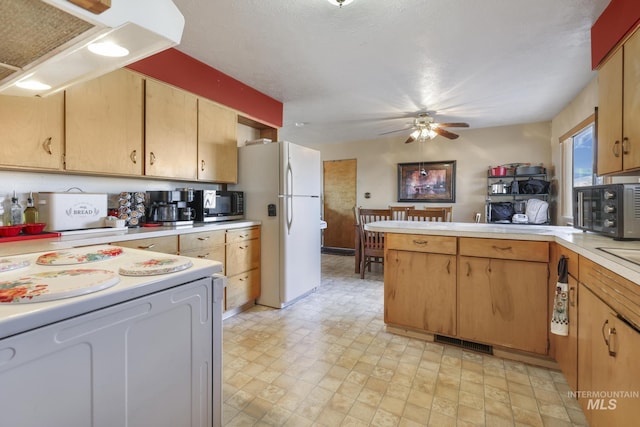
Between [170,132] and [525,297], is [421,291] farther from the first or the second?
[170,132]

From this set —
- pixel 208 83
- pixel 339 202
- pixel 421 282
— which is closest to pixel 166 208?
pixel 208 83

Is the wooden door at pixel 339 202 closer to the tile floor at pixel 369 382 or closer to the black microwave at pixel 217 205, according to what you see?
the black microwave at pixel 217 205

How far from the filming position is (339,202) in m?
6.37

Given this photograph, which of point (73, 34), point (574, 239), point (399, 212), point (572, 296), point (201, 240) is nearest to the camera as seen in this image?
point (73, 34)

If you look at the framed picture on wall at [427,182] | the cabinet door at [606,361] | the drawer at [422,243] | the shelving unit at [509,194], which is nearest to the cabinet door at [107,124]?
the drawer at [422,243]

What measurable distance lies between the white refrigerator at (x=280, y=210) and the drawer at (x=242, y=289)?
0.09 meters

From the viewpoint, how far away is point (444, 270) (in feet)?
7.20

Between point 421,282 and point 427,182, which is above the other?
point 427,182

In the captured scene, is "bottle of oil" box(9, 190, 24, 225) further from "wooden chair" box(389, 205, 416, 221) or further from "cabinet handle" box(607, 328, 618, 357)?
"wooden chair" box(389, 205, 416, 221)

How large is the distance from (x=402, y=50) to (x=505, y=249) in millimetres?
1797

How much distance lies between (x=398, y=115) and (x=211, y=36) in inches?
113

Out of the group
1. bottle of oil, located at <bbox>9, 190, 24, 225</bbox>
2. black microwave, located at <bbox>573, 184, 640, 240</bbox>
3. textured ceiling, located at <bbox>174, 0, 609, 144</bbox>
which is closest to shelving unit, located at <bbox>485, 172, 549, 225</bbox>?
textured ceiling, located at <bbox>174, 0, 609, 144</bbox>

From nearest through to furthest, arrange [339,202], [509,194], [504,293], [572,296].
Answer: [572,296]
[504,293]
[509,194]
[339,202]

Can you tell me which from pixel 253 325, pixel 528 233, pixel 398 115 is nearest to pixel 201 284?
pixel 253 325
